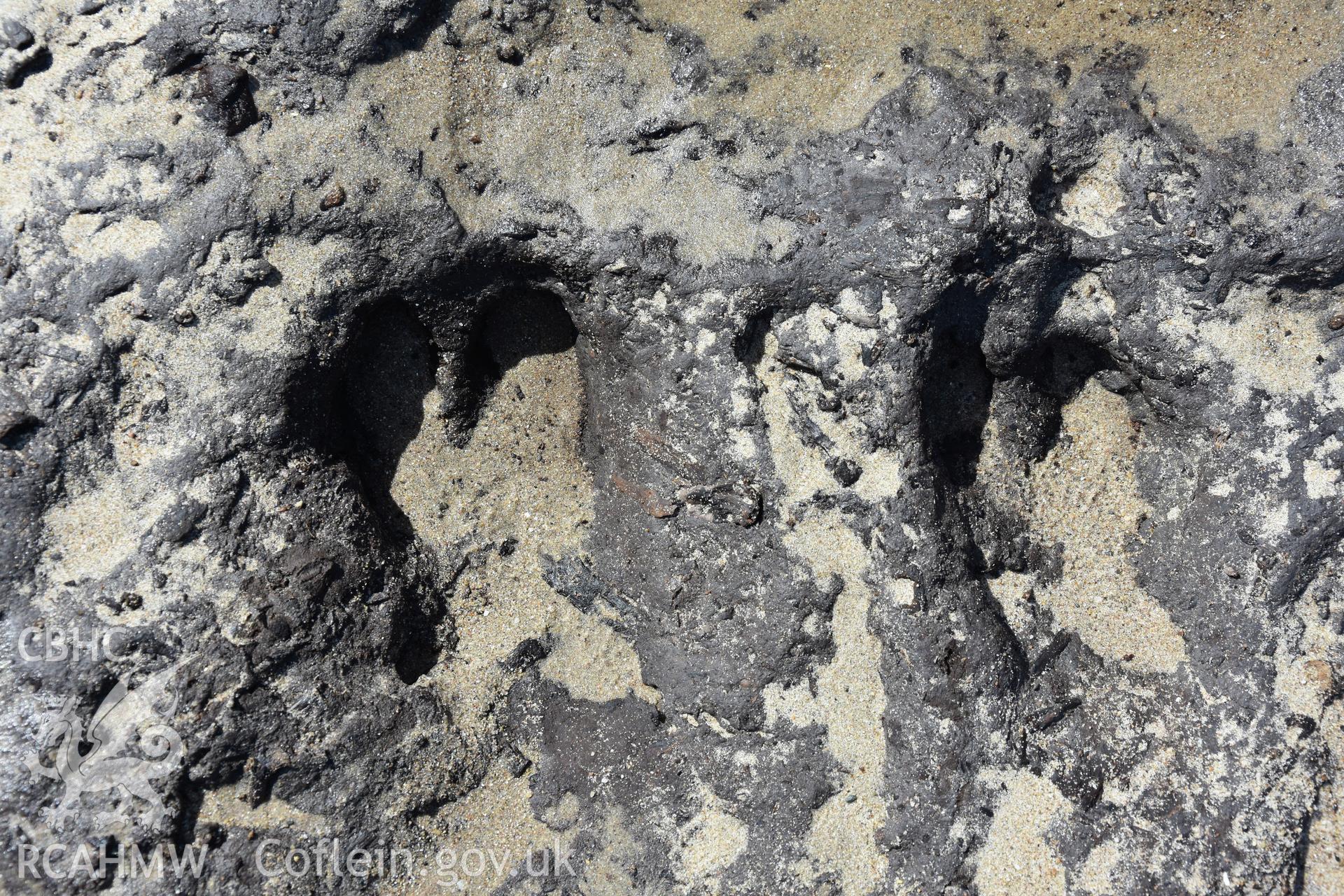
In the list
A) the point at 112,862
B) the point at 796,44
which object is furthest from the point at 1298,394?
the point at 112,862

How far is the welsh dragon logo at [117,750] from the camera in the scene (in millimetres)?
1745

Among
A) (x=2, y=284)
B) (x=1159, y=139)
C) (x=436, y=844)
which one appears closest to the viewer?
(x=2, y=284)

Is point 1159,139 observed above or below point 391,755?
above

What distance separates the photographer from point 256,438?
179 centimetres

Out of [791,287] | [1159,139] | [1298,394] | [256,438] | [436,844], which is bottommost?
[436,844]

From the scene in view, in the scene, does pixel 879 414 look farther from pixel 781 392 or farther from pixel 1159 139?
pixel 1159 139

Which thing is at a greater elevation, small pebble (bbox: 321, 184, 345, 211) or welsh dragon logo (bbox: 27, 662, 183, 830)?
small pebble (bbox: 321, 184, 345, 211)

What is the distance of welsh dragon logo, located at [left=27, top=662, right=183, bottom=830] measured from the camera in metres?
1.75

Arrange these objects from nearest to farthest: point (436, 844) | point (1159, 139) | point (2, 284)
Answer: point (2, 284) → point (1159, 139) → point (436, 844)

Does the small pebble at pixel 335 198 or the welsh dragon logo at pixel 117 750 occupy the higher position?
the small pebble at pixel 335 198

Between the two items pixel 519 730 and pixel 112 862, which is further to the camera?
pixel 519 730

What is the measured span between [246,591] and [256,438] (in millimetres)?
307

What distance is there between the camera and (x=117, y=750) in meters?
1.76

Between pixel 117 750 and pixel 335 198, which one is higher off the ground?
pixel 335 198
